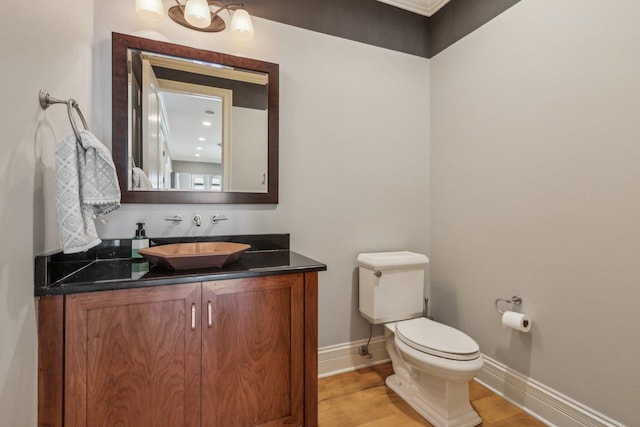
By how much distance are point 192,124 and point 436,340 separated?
1.83 meters

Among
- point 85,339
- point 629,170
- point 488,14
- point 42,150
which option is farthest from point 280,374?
point 488,14

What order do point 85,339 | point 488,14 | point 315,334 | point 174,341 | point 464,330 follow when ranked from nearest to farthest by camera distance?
point 85,339 → point 174,341 → point 315,334 → point 488,14 → point 464,330

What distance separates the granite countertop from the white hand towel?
118 millimetres

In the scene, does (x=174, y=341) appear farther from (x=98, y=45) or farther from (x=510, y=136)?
(x=510, y=136)

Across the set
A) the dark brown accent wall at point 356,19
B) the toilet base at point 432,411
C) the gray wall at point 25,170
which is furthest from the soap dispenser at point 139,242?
the toilet base at point 432,411

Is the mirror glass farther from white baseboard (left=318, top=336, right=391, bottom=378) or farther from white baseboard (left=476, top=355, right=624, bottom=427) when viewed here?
white baseboard (left=476, top=355, right=624, bottom=427)

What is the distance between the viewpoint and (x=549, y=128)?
162 centimetres

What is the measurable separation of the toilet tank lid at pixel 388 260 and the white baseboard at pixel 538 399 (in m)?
0.74

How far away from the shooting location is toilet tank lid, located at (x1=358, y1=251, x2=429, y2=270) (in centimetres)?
200

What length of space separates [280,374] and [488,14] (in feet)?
8.07

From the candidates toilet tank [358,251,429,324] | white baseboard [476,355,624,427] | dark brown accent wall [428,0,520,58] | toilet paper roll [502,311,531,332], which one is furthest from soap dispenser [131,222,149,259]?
dark brown accent wall [428,0,520,58]

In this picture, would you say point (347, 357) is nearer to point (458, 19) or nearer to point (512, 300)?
point (512, 300)

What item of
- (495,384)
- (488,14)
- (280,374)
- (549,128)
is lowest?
(495,384)

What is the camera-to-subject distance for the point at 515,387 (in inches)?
69.5
